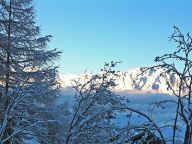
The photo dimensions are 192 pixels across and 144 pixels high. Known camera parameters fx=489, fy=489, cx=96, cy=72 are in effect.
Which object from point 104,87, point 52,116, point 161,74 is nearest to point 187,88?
point 161,74

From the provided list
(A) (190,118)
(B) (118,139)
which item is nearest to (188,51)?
(A) (190,118)

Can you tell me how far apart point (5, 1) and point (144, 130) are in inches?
642

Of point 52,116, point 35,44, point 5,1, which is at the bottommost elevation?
point 52,116

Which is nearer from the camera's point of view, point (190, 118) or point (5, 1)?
point (190, 118)

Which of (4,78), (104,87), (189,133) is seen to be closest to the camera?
(189,133)

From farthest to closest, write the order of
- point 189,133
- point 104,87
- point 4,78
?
point 4,78, point 104,87, point 189,133

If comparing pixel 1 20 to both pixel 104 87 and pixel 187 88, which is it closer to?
pixel 104 87

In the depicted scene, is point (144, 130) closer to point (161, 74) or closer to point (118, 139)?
point (118, 139)

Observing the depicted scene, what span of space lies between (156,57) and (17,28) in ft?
49.9

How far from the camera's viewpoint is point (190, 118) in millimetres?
6297

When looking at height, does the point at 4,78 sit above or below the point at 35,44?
below

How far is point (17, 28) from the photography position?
2153cm

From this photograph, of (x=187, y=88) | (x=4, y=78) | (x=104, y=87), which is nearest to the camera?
(x=187, y=88)

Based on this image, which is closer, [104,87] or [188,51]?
[188,51]
